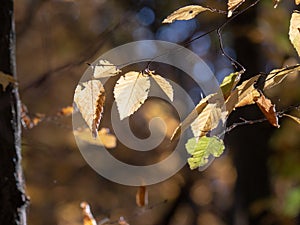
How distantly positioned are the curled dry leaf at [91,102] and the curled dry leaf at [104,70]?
0.06 feet

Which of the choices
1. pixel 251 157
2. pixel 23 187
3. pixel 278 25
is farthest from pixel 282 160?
pixel 23 187

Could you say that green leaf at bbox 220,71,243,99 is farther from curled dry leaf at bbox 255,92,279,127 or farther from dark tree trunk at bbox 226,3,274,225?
dark tree trunk at bbox 226,3,274,225

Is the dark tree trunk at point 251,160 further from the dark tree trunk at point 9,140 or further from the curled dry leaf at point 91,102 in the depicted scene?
the curled dry leaf at point 91,102

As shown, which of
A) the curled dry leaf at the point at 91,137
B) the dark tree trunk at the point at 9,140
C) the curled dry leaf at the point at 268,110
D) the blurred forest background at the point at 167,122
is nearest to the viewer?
the curled dry leaf at the point at 268,110

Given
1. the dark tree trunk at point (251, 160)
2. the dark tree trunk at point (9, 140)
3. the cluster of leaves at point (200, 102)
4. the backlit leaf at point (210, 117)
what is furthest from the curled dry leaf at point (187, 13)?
the dark tree trunk at point (251, 160)

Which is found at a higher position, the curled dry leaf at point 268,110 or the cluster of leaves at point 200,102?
the cluster of leaves at point 200,102

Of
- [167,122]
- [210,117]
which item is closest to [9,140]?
[210,117]

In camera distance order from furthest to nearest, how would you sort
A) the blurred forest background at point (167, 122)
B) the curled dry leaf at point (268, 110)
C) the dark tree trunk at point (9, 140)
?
the blurred forest background at point (167, 122) → the dark tree trunk at point (9, 140) → the curled dry leaf at point (268, 110)

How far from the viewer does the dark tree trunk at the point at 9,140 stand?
2.59ft

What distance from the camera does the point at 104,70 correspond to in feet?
2.17

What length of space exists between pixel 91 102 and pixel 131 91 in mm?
47

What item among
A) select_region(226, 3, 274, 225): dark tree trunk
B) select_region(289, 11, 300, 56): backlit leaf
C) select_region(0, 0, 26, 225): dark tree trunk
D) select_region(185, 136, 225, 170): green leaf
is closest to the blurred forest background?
select_region(226, 3, 274, 225): dark tree trunk

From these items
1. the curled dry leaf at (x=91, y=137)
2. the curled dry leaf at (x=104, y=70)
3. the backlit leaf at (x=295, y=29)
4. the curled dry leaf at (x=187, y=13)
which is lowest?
the curled dry leaf at (x=91, y=137)

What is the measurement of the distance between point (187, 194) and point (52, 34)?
1.23 metres
